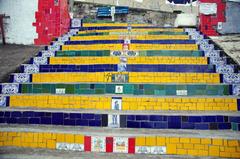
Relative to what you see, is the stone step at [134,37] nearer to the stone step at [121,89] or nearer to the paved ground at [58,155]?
the stone step at [121,89]

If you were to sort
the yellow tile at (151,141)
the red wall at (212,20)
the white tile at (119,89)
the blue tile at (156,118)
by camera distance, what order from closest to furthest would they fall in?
1. the yellow tile at (151,141)
2. the blue tile at (156,118)
3. the white tile at (119,89)
4. the red wall at (212,20)

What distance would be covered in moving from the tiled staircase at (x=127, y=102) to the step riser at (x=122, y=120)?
0.04 ft

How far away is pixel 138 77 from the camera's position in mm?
5301

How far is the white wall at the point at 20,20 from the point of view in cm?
845

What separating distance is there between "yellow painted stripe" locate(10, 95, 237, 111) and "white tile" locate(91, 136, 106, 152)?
2.92ft

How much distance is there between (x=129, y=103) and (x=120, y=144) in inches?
38.4

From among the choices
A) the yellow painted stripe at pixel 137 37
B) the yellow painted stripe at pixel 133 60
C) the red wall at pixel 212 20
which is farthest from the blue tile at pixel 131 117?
the red wall at pixel 212 20

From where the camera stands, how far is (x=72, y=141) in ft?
11.8

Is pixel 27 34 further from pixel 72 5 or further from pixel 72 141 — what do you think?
pixel 72 141

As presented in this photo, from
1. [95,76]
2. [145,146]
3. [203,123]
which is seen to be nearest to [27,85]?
[95,76]

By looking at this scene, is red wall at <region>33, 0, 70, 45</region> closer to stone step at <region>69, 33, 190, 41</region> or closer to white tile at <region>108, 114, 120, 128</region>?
stone step at <region>69, 33, 190, 41</region>

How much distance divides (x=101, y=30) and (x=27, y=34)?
2313 millimetres

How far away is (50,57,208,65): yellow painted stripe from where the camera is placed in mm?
5906

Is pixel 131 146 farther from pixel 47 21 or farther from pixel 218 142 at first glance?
pixel 47 21
